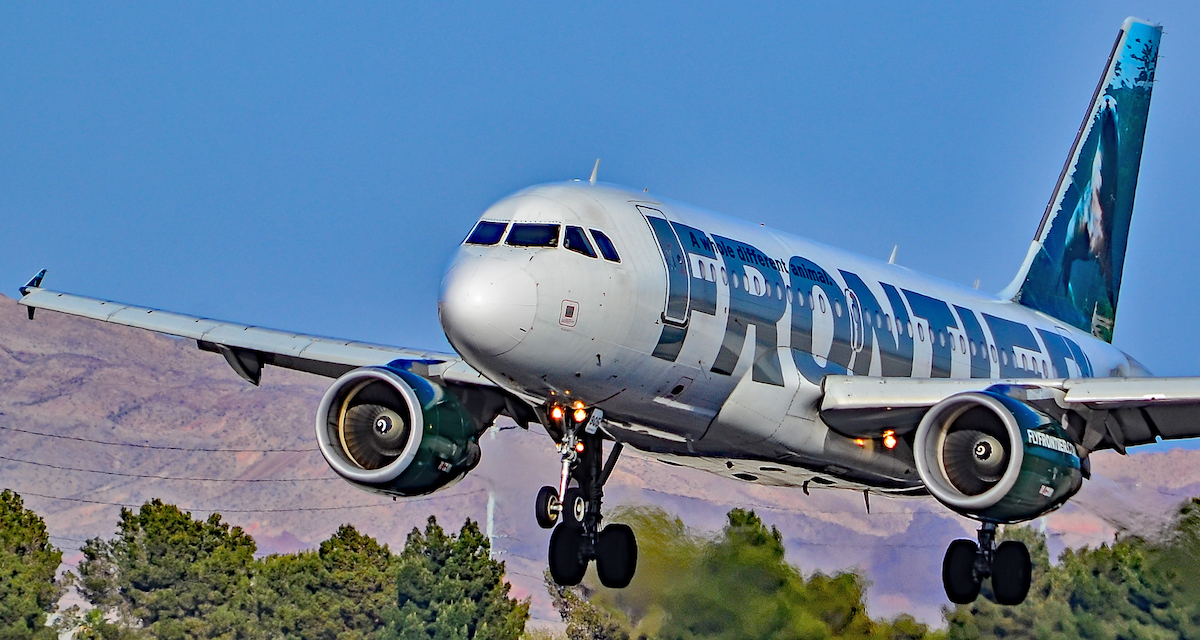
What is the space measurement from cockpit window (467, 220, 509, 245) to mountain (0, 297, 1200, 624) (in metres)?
6.62

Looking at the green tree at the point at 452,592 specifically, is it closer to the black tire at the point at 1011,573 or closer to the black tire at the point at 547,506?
the black tire at the point at 1011,573

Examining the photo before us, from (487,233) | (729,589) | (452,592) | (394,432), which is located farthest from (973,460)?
(452,592)

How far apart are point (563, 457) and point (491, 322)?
2.99 meters

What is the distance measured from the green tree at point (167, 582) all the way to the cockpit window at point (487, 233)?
27.3 metres

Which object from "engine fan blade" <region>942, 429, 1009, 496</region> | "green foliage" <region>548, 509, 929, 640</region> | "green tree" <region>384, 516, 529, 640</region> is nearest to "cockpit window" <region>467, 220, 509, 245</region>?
"engine fan blade" <region>942, 429, 1009, 496</region>

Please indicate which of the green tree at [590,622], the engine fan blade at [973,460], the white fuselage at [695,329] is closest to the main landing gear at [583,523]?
the white fuselage at [695,329]

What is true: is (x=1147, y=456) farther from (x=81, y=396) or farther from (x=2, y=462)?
(x=81, y=396)

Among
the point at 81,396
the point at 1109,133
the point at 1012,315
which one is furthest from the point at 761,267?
the point at 81,396

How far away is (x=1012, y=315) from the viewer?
36250 millimetres

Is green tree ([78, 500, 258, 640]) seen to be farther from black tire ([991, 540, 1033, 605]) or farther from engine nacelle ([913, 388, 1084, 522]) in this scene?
engine nacelle ([913, 388, 1084, 522])

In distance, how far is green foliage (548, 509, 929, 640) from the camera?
34.3 metres

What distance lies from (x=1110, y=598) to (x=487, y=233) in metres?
18.4

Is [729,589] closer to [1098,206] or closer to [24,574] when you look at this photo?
[1098,206]

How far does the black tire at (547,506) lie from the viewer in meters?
25.8
